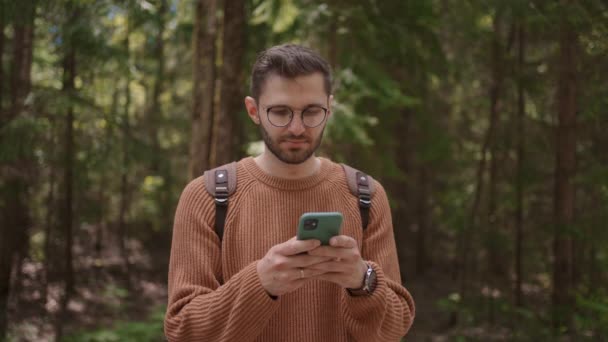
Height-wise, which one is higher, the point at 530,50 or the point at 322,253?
the point at 530,50

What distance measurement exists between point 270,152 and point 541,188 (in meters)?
12.9

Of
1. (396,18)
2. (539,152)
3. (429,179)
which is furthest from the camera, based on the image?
(429,179)

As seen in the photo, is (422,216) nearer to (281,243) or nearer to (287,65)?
(287,65)

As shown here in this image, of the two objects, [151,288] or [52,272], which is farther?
[151,288]

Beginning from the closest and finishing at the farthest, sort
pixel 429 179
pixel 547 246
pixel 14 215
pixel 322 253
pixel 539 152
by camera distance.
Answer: pixel 322 253, pixel 14 215, pixel 539 152, pixel 547 246, pixel 429 179

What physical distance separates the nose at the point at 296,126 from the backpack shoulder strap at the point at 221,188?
0.43m

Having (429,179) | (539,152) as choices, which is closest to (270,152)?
(539,152)

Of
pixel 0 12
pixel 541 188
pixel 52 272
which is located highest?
pixel 0 12

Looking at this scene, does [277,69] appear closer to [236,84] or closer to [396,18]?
[236,84]

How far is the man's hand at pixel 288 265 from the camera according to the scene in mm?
2168

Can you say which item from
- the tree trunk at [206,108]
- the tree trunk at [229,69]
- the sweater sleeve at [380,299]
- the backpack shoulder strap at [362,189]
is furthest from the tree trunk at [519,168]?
the sweater sleeve at [380,299]

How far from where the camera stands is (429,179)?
21.3 metres

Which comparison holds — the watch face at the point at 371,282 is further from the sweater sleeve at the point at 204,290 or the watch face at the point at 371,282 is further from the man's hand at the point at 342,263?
the sweater sleeve at the point at 204,290

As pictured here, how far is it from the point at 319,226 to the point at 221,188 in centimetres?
77
